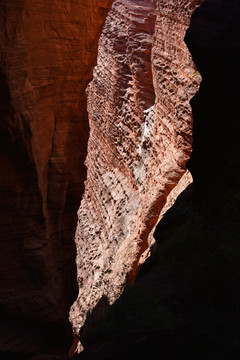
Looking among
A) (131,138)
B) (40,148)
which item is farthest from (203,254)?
(131,138)

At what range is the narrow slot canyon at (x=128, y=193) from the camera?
14.6 ft

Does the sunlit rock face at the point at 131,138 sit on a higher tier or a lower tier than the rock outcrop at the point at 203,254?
lower

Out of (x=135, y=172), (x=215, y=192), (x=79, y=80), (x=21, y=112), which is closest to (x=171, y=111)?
(x=135, y=172)

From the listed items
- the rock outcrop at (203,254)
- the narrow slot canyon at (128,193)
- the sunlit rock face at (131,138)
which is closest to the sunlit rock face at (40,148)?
the narrow slot canyon at (128,193)

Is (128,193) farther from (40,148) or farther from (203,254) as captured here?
(203,254)

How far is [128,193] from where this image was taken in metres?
15.3

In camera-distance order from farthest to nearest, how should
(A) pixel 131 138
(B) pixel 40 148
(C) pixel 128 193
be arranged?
(A) pixel 131 138
(C) pixel 128 193
(B) pixel 40 148

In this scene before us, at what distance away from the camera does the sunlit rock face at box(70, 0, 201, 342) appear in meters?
11.7

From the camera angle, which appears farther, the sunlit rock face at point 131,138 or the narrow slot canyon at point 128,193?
the sunlit rock face at point 131,138

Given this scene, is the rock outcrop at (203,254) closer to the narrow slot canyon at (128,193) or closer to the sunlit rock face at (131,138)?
the narrow slot canyon at (128,193)

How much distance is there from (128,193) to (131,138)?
5.99ft

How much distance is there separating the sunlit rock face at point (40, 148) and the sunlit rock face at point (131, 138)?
1741 mm

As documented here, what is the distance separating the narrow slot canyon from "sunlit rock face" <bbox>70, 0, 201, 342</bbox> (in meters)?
0.06

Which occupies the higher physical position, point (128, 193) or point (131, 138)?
point (131, 138)
